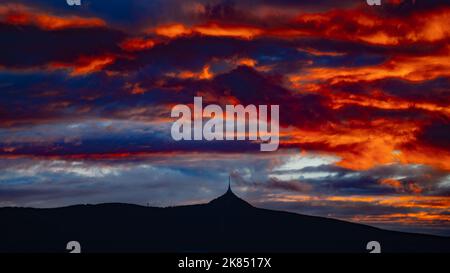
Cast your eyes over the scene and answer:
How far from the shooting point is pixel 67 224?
19988cm
